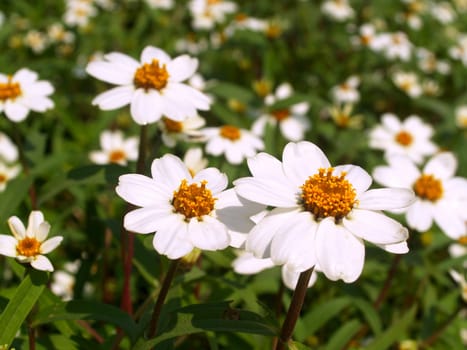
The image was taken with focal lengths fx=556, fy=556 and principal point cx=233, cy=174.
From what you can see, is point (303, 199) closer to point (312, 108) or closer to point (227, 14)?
point (312, 108)

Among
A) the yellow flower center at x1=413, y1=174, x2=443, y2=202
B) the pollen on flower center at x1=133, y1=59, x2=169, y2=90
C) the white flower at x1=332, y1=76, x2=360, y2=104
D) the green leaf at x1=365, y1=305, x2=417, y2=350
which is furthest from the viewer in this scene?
the white flower at x1=332, y1=76, x2=360, y2=104

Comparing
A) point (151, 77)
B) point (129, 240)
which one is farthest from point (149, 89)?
point (129, 240)

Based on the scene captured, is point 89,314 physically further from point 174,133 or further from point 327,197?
point 174,133

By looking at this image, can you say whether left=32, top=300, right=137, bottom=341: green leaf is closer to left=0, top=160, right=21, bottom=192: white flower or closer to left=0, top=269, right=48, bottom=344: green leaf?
left=0, top=269, right=48, bottom=344: green leaf

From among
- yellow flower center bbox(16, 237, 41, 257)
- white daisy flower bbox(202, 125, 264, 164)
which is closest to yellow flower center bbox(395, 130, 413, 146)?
white daisy flower bbox(202, 125, 264, 164)

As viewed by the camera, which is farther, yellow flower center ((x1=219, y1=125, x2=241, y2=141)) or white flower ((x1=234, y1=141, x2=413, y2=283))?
yellow flower center ((x1=219, y1=125, x2=241, y2=141))

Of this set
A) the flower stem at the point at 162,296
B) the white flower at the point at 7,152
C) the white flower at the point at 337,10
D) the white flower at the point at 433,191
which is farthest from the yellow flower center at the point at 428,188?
the white flower at the point at 337,10
